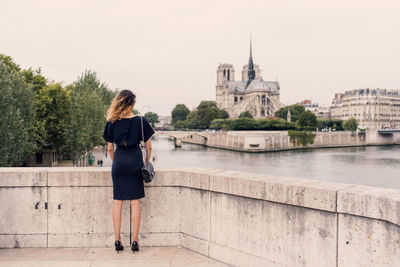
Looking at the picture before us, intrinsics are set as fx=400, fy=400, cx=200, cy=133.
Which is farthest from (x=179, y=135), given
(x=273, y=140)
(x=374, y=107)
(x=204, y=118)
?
(x=374, y=107)

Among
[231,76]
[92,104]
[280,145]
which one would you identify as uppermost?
[231,76]

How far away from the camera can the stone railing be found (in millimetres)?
3718

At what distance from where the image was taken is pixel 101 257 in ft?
16.4

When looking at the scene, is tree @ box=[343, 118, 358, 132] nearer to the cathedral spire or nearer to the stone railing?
the cathedral spire

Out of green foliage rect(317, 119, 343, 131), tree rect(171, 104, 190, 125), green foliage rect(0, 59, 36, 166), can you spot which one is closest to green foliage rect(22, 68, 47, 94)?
green foliage rect(0, 59, 36, 166)

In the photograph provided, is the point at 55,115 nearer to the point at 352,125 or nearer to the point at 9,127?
the point at 9,127

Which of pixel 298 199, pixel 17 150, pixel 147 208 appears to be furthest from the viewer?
pixel 17 150

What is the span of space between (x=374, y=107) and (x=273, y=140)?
86.4 m

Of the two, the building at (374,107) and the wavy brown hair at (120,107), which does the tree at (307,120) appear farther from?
the wavy brown hair at (120,107)

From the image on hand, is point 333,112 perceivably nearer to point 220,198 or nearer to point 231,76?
point 231,76

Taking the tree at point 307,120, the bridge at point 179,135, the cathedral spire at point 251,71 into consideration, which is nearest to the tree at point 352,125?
the tree at point 307,120

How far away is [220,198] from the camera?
4980 mm

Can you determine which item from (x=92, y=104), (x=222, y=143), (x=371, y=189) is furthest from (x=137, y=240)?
(x=222, y=143)

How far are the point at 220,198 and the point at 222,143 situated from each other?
87359mm
